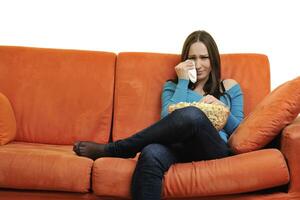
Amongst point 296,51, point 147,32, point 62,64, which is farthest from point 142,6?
point 296,51

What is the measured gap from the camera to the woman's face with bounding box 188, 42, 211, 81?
216 centimetres

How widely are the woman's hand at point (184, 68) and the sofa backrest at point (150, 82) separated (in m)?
0.12

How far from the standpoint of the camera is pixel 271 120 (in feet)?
5.43

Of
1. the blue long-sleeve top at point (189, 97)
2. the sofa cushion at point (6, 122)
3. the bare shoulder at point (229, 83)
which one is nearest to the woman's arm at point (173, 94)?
the blue long-sleeve top at point (189, 97)

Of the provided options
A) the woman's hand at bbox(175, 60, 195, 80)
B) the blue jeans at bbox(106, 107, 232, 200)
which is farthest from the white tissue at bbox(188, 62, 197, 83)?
the blue jeans at bbox(106, 107, 232, 200)

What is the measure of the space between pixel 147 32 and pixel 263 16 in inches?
27.6

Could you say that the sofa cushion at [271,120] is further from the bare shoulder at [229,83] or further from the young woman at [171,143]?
the bare shoulder at [229,83]

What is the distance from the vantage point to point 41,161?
166 centimetres

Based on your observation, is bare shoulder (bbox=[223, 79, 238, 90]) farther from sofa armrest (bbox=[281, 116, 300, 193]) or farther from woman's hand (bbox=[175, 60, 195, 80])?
sofa armrest (bbox=[281, 116, 300, 193])

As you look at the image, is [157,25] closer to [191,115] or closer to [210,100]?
[210,100]

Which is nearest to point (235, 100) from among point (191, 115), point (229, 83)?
point (229, 83)

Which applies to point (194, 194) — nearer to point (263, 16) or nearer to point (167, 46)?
point (167, 46)

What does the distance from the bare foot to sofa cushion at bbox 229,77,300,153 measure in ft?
1.80

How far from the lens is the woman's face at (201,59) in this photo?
85.0 inches
